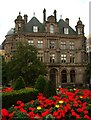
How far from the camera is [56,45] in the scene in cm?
6191

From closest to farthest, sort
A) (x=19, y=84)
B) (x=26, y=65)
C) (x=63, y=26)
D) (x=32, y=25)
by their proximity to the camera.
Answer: (x=19, y=84) → (x=26, y=65) → (x=32, y=25) → (x=63, y=26)

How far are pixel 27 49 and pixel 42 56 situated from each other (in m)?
14.0

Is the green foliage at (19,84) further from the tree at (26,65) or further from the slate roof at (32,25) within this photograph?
the slate roof at (32,25)

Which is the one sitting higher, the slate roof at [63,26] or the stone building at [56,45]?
the slate roof at [63,26]

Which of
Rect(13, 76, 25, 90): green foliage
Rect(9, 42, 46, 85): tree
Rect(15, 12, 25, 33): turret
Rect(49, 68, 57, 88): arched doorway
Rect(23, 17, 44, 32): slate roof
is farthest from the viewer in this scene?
Rect(23, 17, 44, 32): slate roof

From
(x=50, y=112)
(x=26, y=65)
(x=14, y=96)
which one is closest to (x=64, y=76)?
(x=26, y=65)

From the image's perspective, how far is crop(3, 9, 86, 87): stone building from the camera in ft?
199

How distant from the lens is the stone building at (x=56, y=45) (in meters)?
60.7

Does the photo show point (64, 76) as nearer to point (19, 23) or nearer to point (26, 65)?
point (19, 23)

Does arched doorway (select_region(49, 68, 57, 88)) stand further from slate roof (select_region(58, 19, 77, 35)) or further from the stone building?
slate roof (select_region(58, 19, 77, 35))

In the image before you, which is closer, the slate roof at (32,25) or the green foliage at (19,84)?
the green foliage at (19,84)

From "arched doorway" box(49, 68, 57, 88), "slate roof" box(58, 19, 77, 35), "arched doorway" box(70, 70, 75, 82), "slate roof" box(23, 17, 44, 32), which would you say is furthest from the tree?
"slate roof" box(58, 19, 77, 35)

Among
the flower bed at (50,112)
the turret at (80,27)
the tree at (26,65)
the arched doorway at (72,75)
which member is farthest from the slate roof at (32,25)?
the flower bed at (50,112)

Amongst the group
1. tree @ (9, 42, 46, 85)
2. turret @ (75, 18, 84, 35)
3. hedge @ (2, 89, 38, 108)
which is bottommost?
hedge @ (2, 89, 38, 108)
